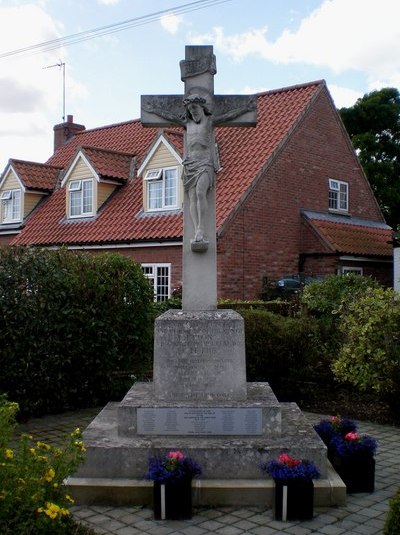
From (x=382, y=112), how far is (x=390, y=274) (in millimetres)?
14315

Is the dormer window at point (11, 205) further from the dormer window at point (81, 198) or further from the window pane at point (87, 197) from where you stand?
the window pane at point (87, 197)

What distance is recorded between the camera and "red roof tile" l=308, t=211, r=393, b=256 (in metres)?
20.2

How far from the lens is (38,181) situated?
25984 mm

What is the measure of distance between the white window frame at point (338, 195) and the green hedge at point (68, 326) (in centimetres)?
1282

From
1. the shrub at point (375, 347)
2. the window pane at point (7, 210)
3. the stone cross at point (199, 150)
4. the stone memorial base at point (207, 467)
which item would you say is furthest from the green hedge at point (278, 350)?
the window pane at point (7, 210)

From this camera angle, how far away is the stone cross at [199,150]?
23.2ft

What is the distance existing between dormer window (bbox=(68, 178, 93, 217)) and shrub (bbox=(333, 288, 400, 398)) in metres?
14.3

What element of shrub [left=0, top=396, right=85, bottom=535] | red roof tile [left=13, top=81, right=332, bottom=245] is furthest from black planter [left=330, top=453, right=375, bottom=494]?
red roof tile [left=13, top=81, right=332, bottom=245]

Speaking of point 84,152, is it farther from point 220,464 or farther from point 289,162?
point 220,464

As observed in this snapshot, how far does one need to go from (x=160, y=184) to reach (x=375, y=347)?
1226 cm

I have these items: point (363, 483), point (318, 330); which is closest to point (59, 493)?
point (363, 483)

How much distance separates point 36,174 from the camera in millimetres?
26344

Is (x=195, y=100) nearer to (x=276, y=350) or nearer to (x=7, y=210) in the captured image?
(x=276, y=350)

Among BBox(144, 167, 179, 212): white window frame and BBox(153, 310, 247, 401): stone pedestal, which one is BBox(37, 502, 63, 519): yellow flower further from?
BBox(144, 167, 179, 212): white window frame
